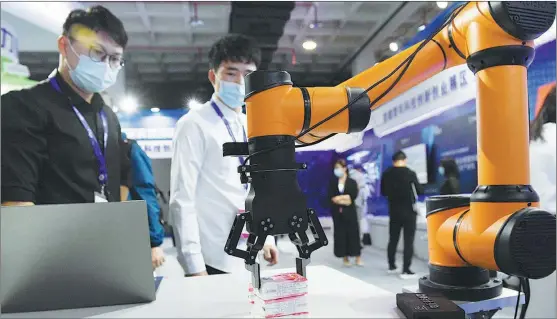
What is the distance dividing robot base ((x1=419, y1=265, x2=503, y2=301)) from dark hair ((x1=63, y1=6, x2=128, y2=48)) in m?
1.54

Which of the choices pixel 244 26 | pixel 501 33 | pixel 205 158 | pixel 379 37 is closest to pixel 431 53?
pixel 501 33

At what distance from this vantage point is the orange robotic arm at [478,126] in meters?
0.73

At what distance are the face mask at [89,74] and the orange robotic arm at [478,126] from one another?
50.7 inches

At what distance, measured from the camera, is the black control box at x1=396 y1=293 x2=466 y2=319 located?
2.33 ft

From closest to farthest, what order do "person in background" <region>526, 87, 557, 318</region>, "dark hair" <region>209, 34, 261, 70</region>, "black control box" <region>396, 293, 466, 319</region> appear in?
1. "black control box" <region>396, 293, 466, 319</region>
2. "dark hair" <region>209, 34, 261, 70</region>
3. "person in background" <region>526, 87, 557, 318</region>

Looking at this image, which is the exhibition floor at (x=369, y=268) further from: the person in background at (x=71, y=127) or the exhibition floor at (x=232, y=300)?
the person in background at (x=71, y=127)

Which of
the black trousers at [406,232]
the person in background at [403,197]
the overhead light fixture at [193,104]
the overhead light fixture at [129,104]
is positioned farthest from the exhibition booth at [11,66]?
the black trousers at [406,232]

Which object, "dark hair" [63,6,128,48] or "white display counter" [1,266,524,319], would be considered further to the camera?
"dark hair" [63,6,128,48]

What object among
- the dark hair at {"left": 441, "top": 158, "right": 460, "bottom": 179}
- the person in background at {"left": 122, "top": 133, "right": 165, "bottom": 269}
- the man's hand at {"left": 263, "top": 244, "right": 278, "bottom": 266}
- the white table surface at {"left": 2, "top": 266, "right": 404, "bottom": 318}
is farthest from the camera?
the dark hair at {"left": 441, "top": 158, "right": 460, "bottom": 179}

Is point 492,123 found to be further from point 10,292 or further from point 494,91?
point 10,292

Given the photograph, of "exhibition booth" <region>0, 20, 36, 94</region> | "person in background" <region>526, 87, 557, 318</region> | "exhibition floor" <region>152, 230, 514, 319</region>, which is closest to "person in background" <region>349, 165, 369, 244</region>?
"exhibition floor" <region>152, 230, 514, 319</region>

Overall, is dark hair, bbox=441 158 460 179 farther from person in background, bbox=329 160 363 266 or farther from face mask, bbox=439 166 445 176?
person in background, bbox=329 160 363 266

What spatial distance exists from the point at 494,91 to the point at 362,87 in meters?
0.24

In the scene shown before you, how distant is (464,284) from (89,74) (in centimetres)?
160
